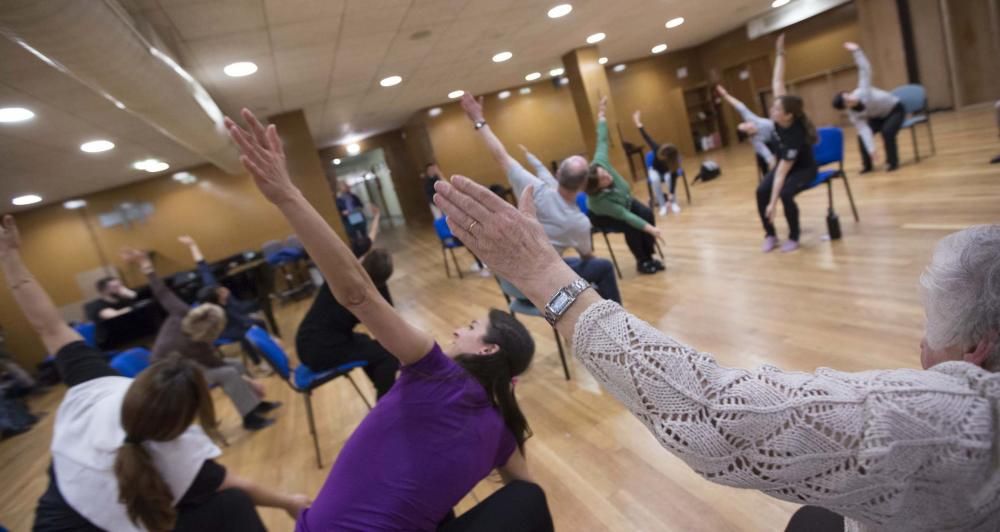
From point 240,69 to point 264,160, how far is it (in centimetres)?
508

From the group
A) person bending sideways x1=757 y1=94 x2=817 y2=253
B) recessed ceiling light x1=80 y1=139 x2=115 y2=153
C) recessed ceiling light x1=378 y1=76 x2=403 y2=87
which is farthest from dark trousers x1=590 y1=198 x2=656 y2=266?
recessed ceiling light x1=80 y1=139 x2=115 y2=153

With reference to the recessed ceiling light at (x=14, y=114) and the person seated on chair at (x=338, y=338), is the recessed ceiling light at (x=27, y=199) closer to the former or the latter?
the recessed ceiling light at (x=14, y=114)

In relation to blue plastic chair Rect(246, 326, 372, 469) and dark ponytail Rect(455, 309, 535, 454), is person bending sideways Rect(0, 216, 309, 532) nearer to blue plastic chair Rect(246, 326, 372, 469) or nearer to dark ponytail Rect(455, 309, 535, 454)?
dark ponytail Rect(455, 309, 535, 454)

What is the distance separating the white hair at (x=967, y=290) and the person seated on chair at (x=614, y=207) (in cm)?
333

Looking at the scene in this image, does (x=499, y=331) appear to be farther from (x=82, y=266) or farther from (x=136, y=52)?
(x=82, y=266)

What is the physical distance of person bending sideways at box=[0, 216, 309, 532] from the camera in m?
1.60

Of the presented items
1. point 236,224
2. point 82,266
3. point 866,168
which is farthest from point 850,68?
point 82,266

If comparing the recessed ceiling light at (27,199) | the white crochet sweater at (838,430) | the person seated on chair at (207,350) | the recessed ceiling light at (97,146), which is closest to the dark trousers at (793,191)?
the white crochet sweater at (838,430)

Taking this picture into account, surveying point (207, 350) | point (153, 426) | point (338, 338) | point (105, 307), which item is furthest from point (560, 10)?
point (105, 307)

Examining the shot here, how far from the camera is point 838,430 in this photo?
0.62 m

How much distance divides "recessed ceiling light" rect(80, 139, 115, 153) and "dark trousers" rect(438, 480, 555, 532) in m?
7.36

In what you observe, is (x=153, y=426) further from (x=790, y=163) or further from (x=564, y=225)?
(x=790, y=163)

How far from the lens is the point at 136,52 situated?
3.01 meters

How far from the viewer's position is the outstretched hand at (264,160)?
47.8 inches
